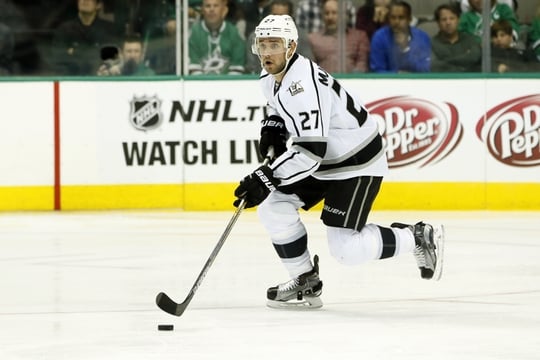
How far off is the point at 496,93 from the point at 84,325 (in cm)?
535

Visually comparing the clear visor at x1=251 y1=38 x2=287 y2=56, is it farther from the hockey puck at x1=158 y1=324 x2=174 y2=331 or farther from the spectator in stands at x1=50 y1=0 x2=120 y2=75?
the spectator in stands at x1=50 y1=0 x2=120 y2=75

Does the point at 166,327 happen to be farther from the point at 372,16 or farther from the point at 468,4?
the point at 468,4

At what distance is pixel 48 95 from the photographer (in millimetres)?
9453

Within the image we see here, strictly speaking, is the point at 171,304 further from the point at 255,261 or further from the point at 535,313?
the point at 255,261

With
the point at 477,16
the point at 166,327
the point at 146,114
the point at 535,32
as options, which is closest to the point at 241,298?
the point at 166,327

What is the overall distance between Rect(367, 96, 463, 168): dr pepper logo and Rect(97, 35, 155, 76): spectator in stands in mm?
1543

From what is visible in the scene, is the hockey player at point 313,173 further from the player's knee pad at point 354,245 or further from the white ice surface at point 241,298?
the white ice surface at point 241,298

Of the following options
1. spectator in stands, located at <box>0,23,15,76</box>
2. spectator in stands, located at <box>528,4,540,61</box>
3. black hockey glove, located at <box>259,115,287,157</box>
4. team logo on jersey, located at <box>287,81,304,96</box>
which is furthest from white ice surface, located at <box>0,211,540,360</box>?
spectator in stands, located at <box>528,4,540,61</box>

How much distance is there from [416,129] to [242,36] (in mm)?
1318

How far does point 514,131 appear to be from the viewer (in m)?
9.62

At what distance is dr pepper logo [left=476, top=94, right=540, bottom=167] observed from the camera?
961cm

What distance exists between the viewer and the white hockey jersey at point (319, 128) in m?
5.02

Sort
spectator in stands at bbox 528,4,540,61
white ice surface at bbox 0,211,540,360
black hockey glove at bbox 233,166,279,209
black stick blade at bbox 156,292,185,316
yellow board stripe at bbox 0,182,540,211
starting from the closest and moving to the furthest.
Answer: white ice surface at bbox 0,211,540,360 → black stick blade at bbox 156,292,185,316 → black hockey glove at bbox 233,166,279,209 → yellow board stripe at bbox 0,182,540,211 → spectator in stands at bbox 528,4,540,61

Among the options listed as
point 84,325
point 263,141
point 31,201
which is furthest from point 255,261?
point 31,201
